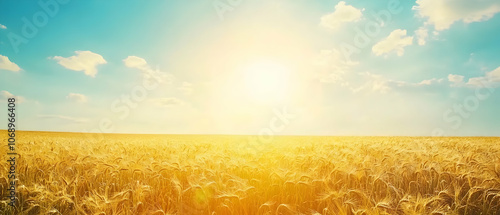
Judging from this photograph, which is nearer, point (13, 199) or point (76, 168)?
point (13, 199)

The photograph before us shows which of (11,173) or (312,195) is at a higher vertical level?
(11,173)

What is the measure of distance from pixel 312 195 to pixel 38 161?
226 inches

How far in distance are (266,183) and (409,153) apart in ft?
19.0

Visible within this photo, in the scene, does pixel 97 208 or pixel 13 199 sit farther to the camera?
pixel 13 199

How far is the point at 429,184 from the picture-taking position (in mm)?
4480

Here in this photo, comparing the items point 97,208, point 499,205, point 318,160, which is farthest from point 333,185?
point 97,208

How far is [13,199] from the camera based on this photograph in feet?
11.8

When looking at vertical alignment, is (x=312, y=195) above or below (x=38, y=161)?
below

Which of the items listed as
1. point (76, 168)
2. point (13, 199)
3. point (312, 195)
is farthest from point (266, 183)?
point (76, 168)

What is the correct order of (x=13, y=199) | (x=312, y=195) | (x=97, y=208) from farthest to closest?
(x=312, y=195)
(x=13, y=199)
(x=97, y=208)

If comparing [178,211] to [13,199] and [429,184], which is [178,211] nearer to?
[13,199]

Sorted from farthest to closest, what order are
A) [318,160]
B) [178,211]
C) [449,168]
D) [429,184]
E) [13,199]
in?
1. [318,160]
2. [449,168]
3. [429,184]
4. [13,199]
5. [178,211]

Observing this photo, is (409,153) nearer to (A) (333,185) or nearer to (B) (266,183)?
(A) (333,185)

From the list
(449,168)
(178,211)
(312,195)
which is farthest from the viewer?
(449,168)
